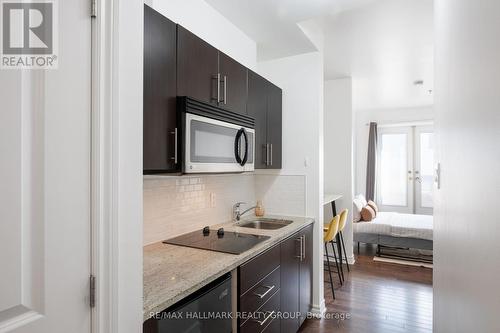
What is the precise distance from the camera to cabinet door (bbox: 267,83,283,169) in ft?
8.85

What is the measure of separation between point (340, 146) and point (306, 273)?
98.5 inches

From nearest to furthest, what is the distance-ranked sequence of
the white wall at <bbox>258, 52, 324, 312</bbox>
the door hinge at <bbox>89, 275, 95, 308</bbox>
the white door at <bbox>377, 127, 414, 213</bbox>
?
the door hinge at <bbox>89, 275, 95, 308</bbox>
the white wall at <bbox>258, 52, 324, 312</bbox>
the white door at <bbox>377, 127, 414, 213</bbox>

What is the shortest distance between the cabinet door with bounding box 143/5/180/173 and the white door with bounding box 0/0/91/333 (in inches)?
19.1

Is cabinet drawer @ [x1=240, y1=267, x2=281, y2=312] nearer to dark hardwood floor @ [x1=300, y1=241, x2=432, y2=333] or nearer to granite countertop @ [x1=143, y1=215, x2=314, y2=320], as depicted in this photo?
granite countertop @ [x1=143, y1=215, x2=314, y2=320]

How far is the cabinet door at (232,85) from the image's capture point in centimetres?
195

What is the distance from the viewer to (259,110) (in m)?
2.49

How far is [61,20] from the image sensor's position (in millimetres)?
812

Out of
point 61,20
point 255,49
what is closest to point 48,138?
point 61,20

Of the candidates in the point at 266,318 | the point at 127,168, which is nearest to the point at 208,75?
the point at 127,168

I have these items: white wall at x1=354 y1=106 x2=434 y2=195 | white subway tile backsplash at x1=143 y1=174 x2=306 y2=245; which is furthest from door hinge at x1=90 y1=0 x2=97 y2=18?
white wall at x1=354 y1=106 x2=434 y2=195

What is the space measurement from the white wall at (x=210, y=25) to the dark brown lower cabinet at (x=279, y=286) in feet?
5.11

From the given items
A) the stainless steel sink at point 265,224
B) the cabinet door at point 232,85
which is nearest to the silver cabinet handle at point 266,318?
the stainless steel sink at point 265,224

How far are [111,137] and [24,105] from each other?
0.22 m

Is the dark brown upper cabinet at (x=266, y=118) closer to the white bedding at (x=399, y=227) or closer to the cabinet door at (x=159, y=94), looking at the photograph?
the cabinet door at (x=159, y=94)
